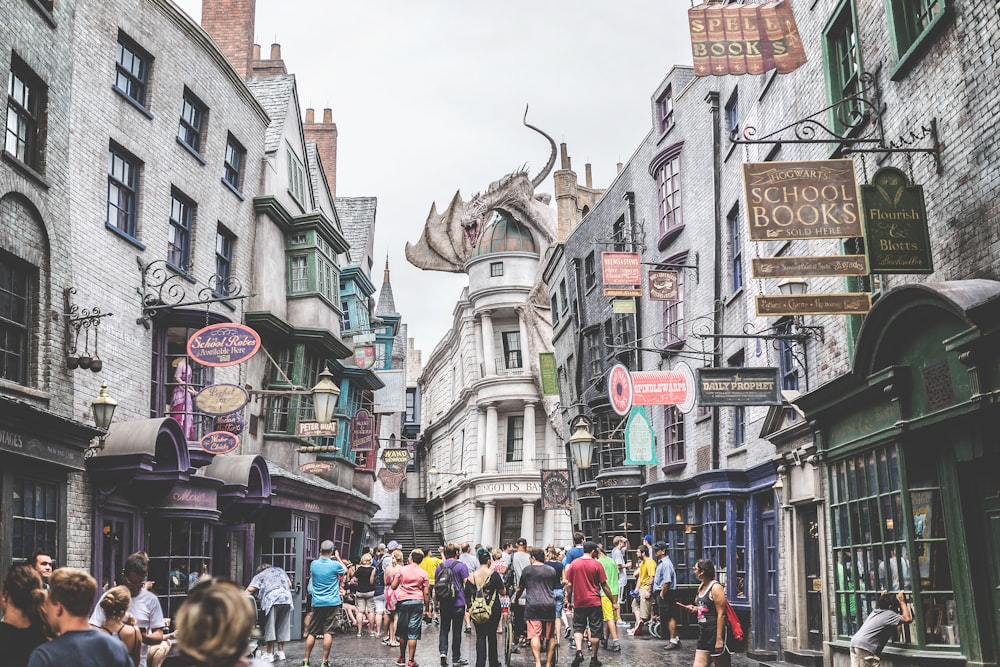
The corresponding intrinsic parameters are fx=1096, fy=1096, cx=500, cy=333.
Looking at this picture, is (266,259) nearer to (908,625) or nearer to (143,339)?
(143,339)

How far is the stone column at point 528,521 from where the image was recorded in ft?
165

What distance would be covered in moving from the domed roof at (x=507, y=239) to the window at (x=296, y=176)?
74.5ft

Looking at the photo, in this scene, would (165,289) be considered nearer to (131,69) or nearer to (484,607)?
→ (131,69)

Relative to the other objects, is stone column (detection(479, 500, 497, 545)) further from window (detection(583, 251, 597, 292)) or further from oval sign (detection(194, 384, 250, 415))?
oval sign (detection(194, 384, 250, 415))

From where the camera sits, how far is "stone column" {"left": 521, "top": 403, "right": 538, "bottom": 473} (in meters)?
51.3

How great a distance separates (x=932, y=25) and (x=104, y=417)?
41.0 ft

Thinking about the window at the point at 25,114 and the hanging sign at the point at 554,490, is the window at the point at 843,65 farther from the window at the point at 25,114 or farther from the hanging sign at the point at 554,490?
the hanging sign at the point at 554,490

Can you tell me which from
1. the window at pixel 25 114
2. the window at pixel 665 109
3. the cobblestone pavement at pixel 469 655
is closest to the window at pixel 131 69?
the window at pixel 25 114

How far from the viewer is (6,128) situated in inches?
609

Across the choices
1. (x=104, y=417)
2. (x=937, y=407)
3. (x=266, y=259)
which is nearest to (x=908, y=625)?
(x=937, y=407)

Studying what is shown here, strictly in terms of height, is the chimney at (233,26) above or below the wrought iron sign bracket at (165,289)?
above

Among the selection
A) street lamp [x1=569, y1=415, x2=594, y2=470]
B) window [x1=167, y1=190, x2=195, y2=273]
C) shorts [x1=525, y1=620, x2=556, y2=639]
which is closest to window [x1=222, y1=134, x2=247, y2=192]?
window [x1=167, y1=190, x2=195, y2=273]

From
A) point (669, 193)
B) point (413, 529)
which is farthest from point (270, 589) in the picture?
point (413, 529)

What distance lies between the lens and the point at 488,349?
53.9 meters
